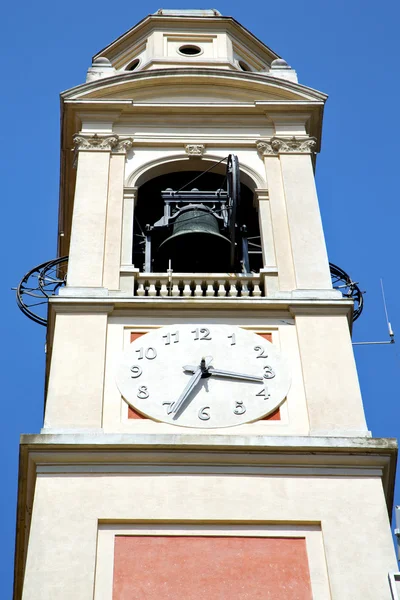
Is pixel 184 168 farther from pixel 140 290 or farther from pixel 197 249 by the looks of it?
pixel 140 290

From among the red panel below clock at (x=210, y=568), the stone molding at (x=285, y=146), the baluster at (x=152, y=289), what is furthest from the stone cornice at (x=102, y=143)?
the red panel below clock at (x=210, y=568)

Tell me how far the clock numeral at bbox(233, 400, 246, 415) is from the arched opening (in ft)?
10.3

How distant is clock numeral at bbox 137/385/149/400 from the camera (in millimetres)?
17469

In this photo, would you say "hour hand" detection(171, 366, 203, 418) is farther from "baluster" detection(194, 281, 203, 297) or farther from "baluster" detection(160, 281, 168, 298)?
"baluster" detection(160, 281, 168, 298)

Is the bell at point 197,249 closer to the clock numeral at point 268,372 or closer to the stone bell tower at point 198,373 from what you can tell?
the stone bell tower at point 198,373

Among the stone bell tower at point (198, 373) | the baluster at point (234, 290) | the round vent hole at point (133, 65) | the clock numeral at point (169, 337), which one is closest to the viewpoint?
the stone bell tower at point (198, 373)

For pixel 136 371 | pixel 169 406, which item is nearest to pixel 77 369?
pixel 136 371

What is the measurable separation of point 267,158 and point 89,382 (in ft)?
20.2

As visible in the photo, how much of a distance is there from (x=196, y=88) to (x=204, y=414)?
822 centimetres

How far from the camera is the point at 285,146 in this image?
2239 centimetres

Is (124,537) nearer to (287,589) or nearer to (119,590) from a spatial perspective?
(119,590)

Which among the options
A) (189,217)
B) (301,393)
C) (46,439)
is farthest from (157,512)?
(189,217)

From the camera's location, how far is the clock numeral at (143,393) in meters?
17.5

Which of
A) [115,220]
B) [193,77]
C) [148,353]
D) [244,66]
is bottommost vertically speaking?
[148,353]
